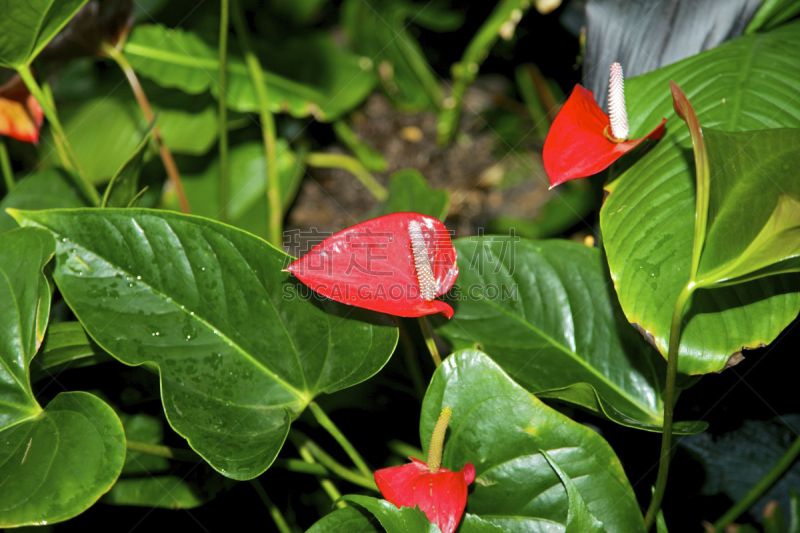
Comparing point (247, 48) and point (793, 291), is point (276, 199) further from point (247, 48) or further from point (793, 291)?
point (793, 291)

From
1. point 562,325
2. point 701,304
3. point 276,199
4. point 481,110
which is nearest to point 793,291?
point 701,304

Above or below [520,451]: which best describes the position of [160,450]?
below

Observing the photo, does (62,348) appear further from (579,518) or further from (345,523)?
(579,518)

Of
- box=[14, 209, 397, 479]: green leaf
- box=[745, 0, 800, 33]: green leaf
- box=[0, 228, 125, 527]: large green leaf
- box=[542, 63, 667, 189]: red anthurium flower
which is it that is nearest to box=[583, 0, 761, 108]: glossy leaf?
box=[745, 0, 800, 33]: green leaf

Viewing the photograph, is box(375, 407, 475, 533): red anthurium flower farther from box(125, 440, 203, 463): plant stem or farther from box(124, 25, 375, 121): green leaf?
box(124, 25, 375, 121): green leaf

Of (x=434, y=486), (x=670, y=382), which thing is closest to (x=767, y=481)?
(x=670, y=382)

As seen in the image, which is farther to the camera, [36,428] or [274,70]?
[274,70]

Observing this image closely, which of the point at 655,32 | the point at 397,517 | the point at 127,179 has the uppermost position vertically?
the point at 655,32
